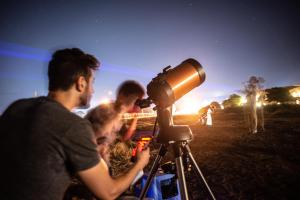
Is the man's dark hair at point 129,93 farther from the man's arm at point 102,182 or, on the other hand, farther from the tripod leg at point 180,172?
the man's arm at point 102,182

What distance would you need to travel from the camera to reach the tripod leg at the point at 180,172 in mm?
2312

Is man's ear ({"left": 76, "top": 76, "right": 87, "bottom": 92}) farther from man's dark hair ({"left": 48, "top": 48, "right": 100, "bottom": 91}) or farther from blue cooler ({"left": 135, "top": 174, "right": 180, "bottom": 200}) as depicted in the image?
blue cooler ({"left": 135, "top": 174, "right": 180, "bottom": 200})

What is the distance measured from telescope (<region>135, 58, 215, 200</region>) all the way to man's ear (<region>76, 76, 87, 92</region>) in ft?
3.43

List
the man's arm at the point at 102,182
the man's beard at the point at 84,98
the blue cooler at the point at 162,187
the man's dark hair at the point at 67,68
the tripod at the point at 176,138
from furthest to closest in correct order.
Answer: the blue cooler at the point at 162,187
the tripod at the point at 176,138
the man's beard at the point at 84,98
the man's dark hair at the point at 67,68
the man's arm at the point at 102,182

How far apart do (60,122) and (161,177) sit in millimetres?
2421

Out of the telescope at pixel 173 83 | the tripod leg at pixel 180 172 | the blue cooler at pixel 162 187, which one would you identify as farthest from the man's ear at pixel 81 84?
the blue cooler at pixel 162 187

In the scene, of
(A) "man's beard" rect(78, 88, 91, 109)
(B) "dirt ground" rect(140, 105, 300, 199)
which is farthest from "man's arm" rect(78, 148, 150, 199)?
(B) "dirt ground" rect(140, 105, 300, 199)

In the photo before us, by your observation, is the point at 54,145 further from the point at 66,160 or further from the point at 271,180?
the point at 271,180

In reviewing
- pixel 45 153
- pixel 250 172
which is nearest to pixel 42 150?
pixel 45 153

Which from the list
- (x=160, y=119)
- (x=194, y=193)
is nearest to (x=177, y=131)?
(x=160, y=119)

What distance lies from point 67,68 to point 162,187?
8.48 feet

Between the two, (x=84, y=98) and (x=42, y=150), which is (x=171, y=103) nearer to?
(x=84, y=98)

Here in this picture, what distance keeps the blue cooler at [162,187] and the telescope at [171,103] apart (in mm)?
650

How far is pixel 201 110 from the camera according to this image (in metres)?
3.35
